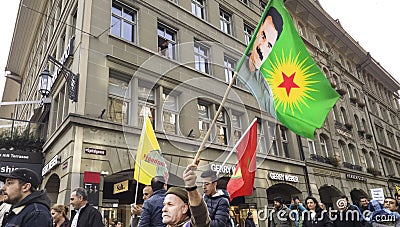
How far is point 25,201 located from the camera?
3061 millimetres

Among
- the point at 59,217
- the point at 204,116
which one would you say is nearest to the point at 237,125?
the point at 59,217

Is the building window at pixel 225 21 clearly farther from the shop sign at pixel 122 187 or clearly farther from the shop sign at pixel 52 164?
the shop sign at pixel 52 164

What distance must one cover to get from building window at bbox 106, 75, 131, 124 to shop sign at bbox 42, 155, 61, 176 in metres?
1.95

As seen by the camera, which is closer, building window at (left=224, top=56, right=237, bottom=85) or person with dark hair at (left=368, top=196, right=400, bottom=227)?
building window at (left=224, top=56, right=237, bottom=85)

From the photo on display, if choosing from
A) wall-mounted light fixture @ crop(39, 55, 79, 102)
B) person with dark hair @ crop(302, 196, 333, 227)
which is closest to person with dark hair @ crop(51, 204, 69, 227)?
wall-mounted light fixture @ crop(39, 55, 79, 102)

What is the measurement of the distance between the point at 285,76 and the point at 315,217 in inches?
168

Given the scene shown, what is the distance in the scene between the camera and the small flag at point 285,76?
3.38m

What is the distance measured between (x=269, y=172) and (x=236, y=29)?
789 centimetres

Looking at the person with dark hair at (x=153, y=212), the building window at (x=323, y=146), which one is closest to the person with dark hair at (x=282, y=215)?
the person with dark hair at (x=153, y=212)

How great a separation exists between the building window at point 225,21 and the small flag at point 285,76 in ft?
41.4

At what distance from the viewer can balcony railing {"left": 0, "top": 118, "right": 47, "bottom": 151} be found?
10852 mm

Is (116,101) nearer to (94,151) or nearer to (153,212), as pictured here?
(94,151)

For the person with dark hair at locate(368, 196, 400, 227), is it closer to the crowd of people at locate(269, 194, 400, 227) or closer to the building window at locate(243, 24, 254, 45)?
the crowd of people at locate(269, 194, 400, 227)

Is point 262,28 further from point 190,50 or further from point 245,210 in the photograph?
point 245,210
